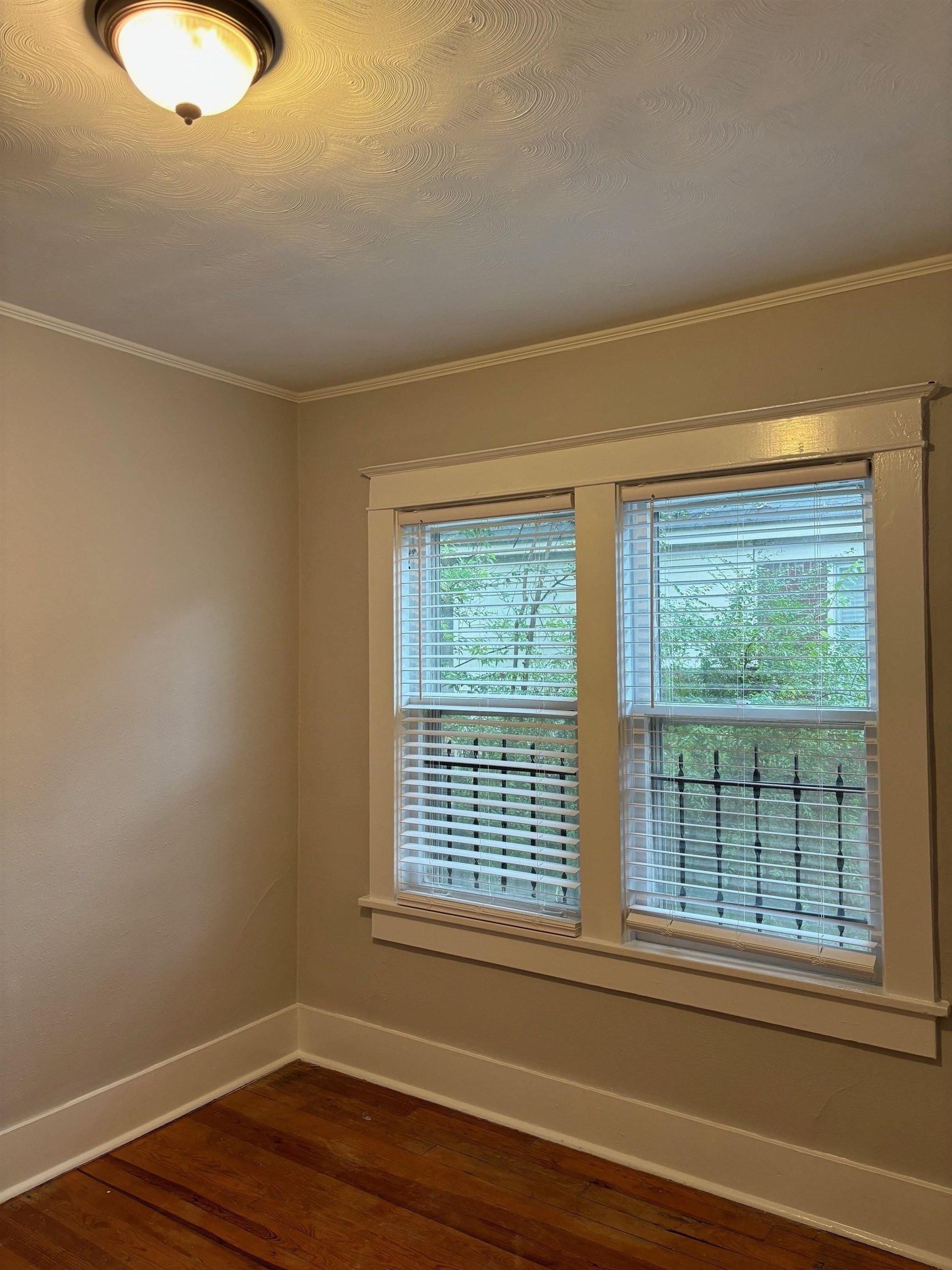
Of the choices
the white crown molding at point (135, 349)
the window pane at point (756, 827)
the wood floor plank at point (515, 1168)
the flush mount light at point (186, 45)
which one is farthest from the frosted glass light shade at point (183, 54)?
the wood floor plank at point (515, 1168)

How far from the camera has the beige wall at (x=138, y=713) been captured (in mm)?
2822

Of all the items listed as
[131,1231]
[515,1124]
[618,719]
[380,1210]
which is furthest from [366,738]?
[131,1231]

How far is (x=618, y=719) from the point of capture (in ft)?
9.73

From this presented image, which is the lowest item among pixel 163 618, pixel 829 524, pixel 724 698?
pixel 724 698

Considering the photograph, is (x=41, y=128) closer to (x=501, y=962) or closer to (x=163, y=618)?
(x=163, y=618)

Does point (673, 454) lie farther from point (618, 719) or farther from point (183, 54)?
point (183, 54)

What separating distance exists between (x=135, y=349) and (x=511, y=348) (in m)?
1.31

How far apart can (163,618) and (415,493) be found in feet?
3.36

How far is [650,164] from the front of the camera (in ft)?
6.57

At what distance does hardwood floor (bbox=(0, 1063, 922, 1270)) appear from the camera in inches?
96.0

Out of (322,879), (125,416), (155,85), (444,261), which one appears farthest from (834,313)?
(322,879)

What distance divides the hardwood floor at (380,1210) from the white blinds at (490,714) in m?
0.78

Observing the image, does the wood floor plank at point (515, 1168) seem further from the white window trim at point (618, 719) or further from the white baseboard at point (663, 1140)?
the white window trim at point (618, 719)

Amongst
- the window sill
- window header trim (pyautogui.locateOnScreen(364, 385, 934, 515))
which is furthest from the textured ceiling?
the window sill
